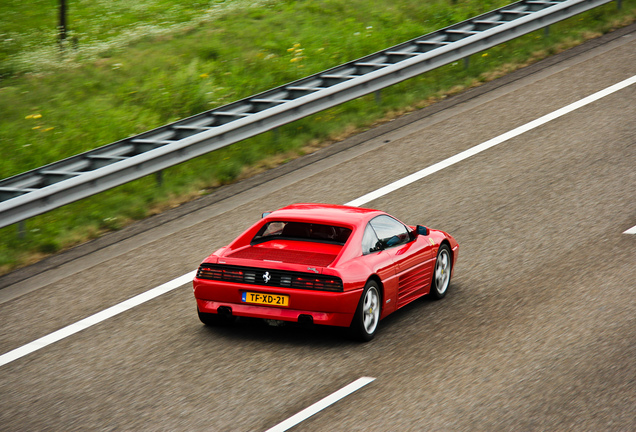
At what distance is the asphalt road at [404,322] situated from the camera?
672 cm

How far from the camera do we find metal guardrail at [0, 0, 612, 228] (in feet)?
38.0

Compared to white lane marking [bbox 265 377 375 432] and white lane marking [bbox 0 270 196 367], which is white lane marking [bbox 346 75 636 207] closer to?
white lane marking [bbox 0 270 196 367]

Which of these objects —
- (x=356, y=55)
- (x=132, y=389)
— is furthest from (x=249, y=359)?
(x=356, y=55)

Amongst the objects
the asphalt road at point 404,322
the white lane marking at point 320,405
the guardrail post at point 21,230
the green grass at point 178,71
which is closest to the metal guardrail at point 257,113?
the guardrail post at point 21,230

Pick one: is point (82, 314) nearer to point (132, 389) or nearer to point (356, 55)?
point (132, 389)

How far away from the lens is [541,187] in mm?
12531

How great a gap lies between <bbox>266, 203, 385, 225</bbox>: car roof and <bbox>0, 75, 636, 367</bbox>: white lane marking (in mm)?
1820

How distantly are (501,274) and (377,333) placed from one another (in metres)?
2.13

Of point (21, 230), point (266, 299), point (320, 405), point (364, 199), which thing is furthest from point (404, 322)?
point (21, 230)

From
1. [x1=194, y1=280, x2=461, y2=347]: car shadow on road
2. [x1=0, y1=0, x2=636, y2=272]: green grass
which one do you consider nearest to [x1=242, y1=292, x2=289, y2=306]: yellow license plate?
[x1=194, y1=280, x2=461, y2=347]: car shadow on road

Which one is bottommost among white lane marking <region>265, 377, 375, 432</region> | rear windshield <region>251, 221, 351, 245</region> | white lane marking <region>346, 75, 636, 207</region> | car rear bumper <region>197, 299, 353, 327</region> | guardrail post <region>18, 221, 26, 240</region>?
white lane marking <region>346, 75, 636, 207</region>

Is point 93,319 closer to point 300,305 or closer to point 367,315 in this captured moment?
point 300,305

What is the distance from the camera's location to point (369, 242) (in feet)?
27.6

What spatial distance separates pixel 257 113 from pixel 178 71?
350 cm
